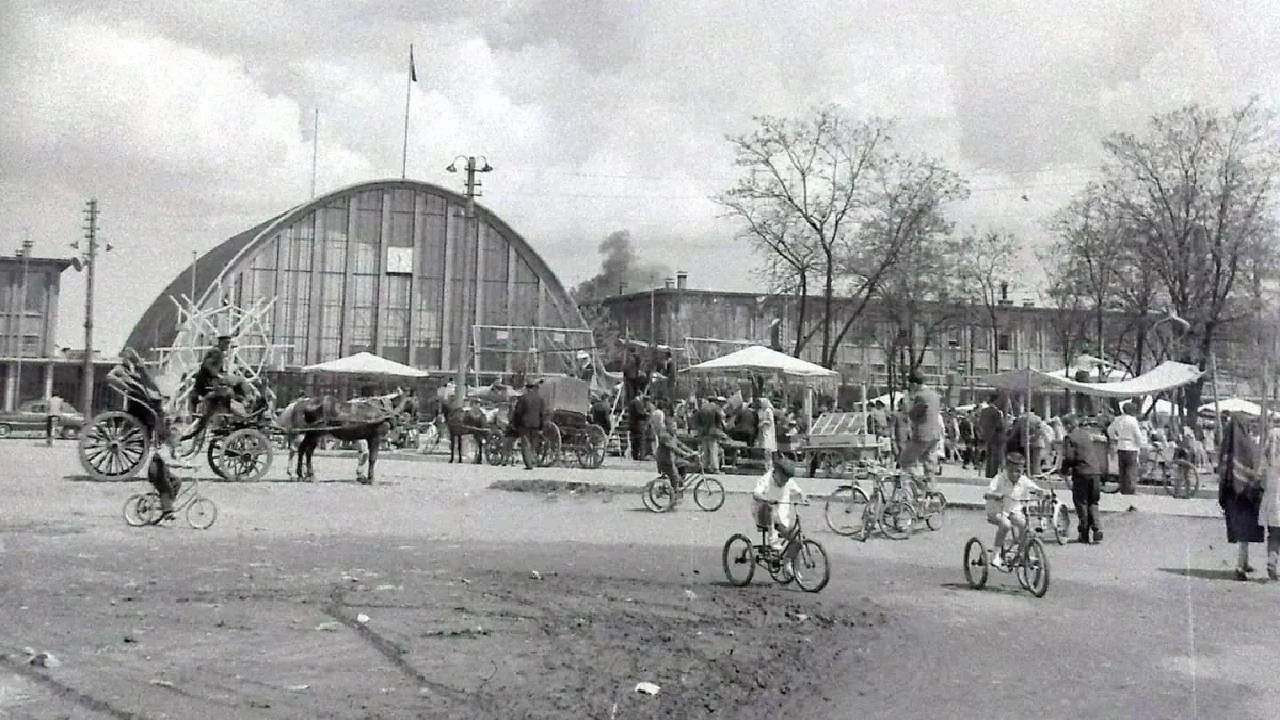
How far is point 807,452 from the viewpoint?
920 inches

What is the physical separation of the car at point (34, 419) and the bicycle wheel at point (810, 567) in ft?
66.1

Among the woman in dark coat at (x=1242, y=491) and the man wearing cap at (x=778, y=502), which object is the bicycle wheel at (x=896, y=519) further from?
the man wearing cap at (x=778, y=502)

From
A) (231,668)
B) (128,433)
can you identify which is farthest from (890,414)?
(231,668)

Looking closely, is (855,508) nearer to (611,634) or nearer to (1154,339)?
(611,634)

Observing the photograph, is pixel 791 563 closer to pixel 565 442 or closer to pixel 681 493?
pixel 681 493

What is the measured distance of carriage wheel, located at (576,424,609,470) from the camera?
23.7 meters

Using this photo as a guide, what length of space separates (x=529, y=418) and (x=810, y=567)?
13.7m

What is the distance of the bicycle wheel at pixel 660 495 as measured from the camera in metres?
16.2

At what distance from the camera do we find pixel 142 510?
38.9 ft

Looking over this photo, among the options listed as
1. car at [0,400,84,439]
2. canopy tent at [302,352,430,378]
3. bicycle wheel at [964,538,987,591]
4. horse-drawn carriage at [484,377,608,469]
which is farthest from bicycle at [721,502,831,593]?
canopy tent at [302,352,430,378]

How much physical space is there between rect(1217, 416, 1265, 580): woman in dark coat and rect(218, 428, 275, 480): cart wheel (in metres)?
13.1

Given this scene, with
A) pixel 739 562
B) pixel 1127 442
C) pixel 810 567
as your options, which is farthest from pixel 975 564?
pixel 1127 442

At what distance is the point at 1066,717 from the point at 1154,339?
32.6 m

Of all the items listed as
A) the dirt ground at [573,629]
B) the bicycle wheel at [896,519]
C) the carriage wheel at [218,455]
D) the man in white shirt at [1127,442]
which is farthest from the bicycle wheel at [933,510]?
the carriage wheel at [218,455]
